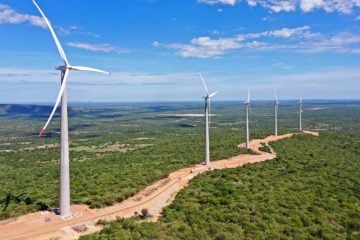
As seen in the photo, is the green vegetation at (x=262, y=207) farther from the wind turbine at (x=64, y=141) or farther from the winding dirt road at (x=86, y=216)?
the wind turbine at (x=64, y=141)

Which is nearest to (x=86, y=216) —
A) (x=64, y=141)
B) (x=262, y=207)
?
(x=64, y=141)

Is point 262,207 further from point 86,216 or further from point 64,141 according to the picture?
point 64,141

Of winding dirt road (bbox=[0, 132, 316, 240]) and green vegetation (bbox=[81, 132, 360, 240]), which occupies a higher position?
winding dirt road (bbox=[0, 132, 316, 240])

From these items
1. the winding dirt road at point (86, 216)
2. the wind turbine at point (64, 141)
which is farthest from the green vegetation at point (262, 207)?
the wind turbine at point (64, 141)

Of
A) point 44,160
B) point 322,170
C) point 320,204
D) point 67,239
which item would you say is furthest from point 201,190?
point 44,160

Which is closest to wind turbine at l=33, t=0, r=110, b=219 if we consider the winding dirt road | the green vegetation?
the winding dirt road

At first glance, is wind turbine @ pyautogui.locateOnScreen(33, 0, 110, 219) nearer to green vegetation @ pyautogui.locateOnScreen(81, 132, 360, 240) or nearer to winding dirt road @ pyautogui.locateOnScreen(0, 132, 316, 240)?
winding dirt road @ pyautogui.locateOnScreen(0, 132, 316, 240)
